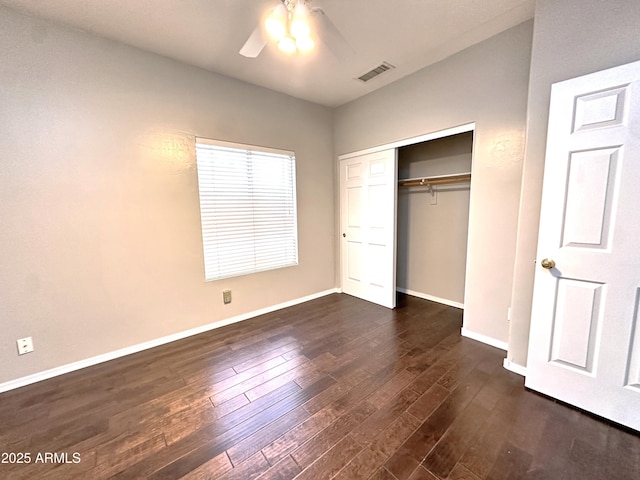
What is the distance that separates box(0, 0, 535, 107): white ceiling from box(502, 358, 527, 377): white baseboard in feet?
8.97

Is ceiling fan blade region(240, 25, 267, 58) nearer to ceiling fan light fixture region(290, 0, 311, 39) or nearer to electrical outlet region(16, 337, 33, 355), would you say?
ceiling fan light fixture region(290, 0, 311, 39)

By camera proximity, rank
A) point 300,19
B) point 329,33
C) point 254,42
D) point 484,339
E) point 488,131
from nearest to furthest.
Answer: point 300,19, point 329,33, point 254,42, point 488,131, point 484,339

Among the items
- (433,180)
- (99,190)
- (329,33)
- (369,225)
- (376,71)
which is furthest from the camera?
(369,225)

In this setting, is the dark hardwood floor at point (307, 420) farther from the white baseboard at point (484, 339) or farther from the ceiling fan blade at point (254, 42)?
the ceiling fan blade at point (254, 42)

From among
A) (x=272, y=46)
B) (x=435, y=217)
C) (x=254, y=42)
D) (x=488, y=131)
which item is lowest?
(x=435, y=217)

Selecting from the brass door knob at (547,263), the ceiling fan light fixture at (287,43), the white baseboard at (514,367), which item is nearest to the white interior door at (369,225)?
the white baseboard at (514,367)

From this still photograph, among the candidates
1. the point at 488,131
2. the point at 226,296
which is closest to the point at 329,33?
the point at 488,131

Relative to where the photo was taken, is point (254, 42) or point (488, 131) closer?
point (254, 42)

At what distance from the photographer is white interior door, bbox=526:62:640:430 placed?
1438mm

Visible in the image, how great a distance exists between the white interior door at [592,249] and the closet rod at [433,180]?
1.43m

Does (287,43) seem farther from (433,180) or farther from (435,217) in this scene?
(435,217)

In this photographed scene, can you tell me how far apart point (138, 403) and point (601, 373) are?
119 inches

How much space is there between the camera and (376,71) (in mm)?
2738

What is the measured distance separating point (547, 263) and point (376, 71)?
2.41 m
